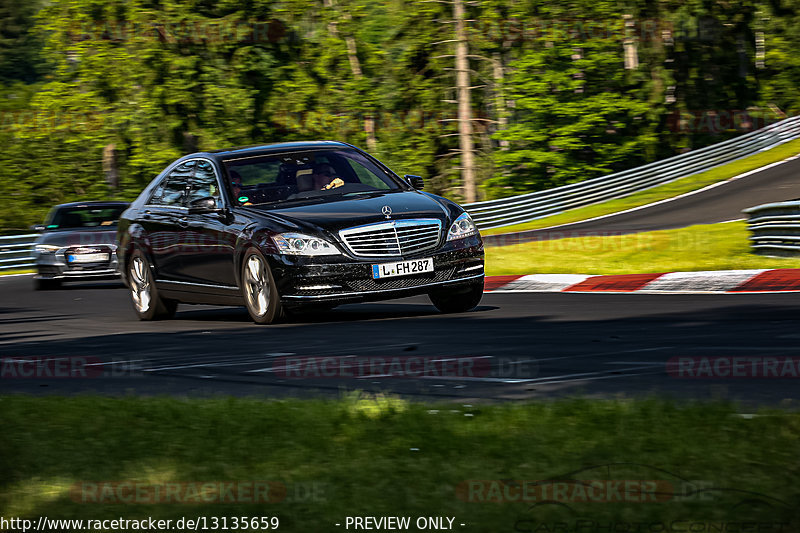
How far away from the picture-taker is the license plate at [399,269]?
1060 centimetres

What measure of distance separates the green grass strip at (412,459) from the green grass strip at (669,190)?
28.7 meters

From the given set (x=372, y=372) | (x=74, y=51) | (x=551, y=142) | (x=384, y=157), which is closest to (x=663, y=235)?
(x=372, y=372)

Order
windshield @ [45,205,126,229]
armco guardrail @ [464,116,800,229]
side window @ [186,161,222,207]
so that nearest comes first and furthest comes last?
side window @ [186,161,222,207] < windshield @ [45,205,126,229] < armco guardrail @ [464,116,800,229]

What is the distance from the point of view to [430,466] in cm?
433

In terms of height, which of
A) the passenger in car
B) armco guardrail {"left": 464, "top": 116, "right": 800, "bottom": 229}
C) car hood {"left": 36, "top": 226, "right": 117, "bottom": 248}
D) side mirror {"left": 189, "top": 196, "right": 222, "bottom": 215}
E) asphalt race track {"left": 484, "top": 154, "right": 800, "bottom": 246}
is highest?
the passenger in car

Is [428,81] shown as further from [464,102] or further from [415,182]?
[415,182]

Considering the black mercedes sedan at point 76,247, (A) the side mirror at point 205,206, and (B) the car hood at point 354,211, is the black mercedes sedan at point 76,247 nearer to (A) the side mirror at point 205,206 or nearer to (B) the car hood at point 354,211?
(A) the side mirror at point 205,206

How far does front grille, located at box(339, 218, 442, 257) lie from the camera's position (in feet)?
34.9

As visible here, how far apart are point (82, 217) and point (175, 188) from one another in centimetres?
974

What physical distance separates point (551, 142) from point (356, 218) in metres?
37.4

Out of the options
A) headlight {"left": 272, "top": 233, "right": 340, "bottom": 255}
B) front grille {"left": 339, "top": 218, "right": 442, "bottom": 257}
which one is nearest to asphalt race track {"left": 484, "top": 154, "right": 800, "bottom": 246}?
front grille {"left": 339, "top": 218, "right": 442, "bottom": 257}

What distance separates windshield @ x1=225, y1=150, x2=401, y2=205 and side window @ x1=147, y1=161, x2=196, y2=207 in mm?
808

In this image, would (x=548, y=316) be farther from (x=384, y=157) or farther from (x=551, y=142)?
(x=384, y=157)

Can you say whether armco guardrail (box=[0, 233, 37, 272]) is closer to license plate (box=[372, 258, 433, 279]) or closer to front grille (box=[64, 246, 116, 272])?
front grille (box=[64, 246, 116, 272])
